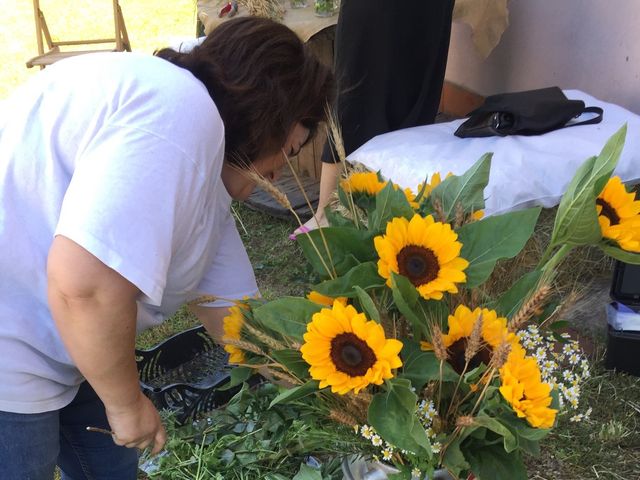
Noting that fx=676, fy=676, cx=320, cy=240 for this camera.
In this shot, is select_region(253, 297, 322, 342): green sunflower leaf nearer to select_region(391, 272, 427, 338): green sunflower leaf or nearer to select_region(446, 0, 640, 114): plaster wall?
select_region(391, 272, 427, 338): green sunflower leaf

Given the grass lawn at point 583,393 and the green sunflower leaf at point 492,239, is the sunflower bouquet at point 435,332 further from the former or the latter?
the grass lawn at point 583,393

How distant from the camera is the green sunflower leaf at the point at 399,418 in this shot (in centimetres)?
63

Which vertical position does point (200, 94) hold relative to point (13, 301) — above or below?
above

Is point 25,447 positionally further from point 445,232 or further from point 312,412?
point 445,232

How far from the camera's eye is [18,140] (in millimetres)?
961

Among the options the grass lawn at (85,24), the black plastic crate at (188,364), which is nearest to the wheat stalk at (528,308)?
the black plastic crate at (188,364)

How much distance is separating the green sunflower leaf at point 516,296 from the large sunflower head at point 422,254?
Answer: 85mm

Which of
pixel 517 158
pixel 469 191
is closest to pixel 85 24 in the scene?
pixel 517 158

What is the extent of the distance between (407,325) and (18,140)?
61 centimetres

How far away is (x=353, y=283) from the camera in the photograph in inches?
27.9

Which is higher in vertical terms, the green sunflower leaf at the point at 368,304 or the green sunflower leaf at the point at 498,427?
the green sunflower leaf at the point at 368,304

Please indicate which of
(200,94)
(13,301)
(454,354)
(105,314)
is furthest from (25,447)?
(454,354)

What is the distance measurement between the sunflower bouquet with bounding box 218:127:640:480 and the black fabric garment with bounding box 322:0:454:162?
1.78 meters

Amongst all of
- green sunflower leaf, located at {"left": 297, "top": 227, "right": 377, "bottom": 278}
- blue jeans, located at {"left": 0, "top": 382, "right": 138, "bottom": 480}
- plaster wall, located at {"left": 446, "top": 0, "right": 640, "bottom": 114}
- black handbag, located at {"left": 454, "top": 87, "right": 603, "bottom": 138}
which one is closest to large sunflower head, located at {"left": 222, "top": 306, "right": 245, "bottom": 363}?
green sunflower leaf, located at {"left": 297, "top": 227, "right": 377, "bottom": 278}
